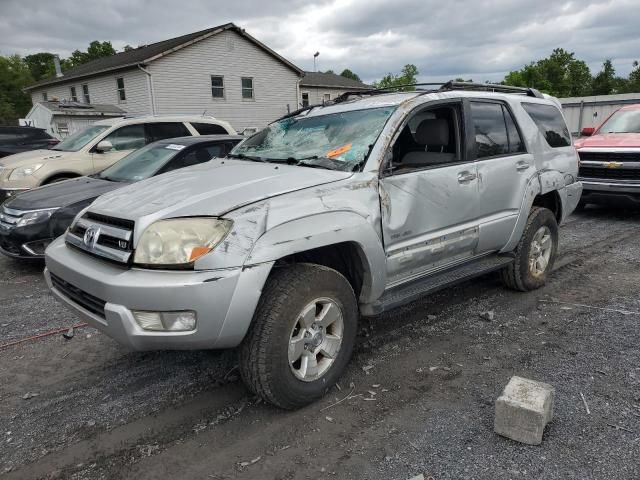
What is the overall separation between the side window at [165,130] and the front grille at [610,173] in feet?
23.0

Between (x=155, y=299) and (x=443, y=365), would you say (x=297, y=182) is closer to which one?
(x=155, y=299)

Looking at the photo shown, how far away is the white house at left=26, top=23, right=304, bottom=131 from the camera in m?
22.0

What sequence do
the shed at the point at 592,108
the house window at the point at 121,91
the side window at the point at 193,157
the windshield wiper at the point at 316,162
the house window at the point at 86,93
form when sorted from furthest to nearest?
the house window at the point at 86,93, the house window at the point at 121,91, the shed at the point at 592,108, the side window at the point at 193,157, the windshield wiper at the point at 316,162

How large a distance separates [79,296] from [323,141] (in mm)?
1952

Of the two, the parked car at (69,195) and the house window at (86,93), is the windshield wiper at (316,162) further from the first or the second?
the house window at (86,93)

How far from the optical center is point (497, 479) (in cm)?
230

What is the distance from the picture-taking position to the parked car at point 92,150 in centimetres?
739

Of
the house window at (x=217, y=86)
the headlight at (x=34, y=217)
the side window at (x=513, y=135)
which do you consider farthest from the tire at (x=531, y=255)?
the house window at (x=217, y=86)

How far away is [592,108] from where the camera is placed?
66.5 ft

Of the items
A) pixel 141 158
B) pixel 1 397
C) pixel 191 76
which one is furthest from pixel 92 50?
pixel 1 397

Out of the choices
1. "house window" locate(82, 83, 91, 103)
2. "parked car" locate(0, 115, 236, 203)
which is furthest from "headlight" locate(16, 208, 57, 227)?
"house window" locate(82, 83, 91, 103)

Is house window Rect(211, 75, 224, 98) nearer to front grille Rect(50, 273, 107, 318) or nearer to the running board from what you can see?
the running board

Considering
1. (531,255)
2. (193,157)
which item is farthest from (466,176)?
(193,157)

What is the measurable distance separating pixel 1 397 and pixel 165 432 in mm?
1291
